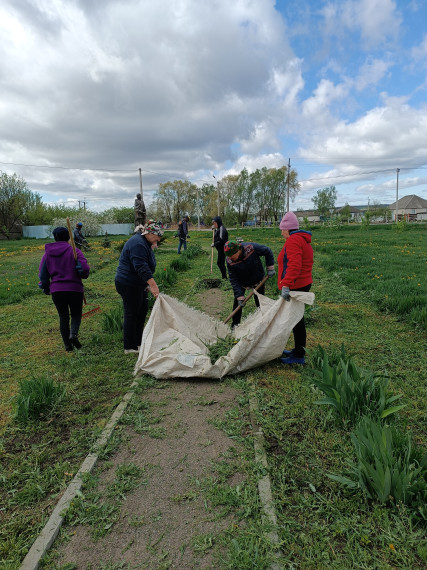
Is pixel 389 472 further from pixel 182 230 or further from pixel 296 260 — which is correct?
pixel 182 230

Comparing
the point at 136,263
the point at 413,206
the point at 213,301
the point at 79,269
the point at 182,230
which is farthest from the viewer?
the point at 413,206

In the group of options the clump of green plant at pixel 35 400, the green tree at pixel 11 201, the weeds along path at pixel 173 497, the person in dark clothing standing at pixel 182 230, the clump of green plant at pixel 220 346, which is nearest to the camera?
the weeds along path at pixel 173 497

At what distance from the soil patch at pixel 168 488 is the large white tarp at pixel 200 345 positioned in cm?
35

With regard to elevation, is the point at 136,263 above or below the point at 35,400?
above

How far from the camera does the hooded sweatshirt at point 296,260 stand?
3783mm

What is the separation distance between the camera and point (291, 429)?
287cm

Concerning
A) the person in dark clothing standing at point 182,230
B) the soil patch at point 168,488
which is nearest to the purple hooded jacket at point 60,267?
the soil patch at point 168,488

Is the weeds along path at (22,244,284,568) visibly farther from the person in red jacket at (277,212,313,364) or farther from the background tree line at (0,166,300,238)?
the background tree line at (0,166,300,238)

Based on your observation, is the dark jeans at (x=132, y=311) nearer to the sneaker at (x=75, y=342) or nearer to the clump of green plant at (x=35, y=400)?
the sneaker at (x=75, y=342)

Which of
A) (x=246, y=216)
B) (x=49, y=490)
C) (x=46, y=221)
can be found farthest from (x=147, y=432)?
(x=246, y=216)

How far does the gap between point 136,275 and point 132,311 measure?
1.67 ft

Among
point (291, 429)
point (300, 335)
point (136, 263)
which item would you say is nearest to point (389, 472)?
point (291, 429)

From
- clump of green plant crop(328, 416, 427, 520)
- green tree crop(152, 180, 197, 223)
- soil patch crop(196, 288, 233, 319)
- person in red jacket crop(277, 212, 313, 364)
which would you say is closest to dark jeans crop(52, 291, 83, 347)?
soil patch crop(196, 288, 233, 319)

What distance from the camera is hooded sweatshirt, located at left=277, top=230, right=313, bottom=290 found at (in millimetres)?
3783
